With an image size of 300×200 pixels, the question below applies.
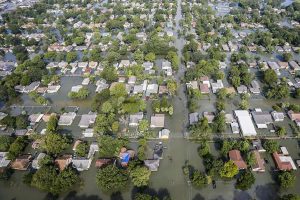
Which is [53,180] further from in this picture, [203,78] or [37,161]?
[203,78]

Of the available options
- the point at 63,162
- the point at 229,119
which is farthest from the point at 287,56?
the point at 63,162

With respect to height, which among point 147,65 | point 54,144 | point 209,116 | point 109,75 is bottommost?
point 147,65

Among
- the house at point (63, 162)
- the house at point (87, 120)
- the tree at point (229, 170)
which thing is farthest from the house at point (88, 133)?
the tree at point (229, 170)

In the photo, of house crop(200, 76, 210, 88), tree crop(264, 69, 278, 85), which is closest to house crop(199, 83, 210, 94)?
house crop(200, 76, 210, 88)

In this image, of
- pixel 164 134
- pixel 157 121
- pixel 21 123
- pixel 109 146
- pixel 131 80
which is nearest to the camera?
pixel 109 146

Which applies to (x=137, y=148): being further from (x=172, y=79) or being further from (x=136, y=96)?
(x=172, y=79)

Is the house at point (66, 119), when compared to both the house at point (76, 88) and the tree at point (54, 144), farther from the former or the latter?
the house at point (76, 88)
